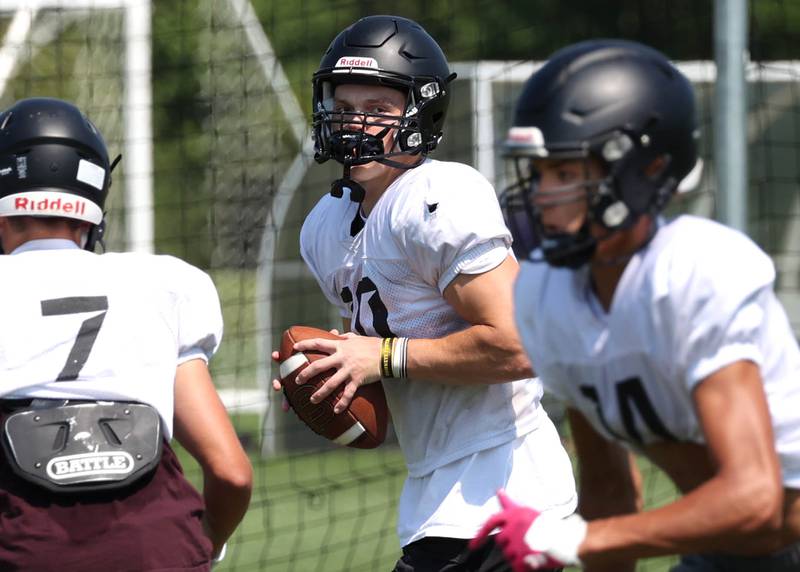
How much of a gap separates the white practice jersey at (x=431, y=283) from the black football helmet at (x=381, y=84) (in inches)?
4.3

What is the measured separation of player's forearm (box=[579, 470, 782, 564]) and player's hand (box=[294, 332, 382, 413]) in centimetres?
114

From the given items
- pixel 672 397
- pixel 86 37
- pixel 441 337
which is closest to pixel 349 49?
pixel 441 337

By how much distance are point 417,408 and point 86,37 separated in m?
5.53

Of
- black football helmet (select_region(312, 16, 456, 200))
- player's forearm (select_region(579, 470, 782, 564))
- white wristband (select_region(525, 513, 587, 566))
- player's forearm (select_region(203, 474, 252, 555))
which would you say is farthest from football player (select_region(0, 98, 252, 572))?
player's forearm (select_region(579, 470, 782, 564))

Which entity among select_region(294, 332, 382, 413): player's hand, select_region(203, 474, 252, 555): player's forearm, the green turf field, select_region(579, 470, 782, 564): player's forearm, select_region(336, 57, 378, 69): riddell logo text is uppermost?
select_region(336, 57, 378, 69): riddell logo text

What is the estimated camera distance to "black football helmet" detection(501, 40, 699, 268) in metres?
2.44

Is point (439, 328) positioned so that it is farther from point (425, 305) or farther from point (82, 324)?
point (82, 324)

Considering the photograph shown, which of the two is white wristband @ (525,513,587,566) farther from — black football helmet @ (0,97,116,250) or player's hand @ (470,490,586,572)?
black football helmet @ (0,97,116,250)

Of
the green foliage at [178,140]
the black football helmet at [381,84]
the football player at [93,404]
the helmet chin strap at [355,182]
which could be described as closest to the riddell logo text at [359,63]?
the black football helmet at [381,84]

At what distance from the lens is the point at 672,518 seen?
2277 millimetres

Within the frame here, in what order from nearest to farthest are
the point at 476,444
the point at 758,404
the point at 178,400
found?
the point at 758,404 < the point at 178,400 < the point at 476,444

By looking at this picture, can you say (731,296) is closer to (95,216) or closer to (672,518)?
(672,518)

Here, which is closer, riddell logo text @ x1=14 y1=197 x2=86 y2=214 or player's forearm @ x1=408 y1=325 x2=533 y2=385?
riddell logo text @ x1=14 y1=197 x2=86 y2=214

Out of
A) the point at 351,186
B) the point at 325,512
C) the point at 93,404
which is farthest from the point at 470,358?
the point at 325,512
